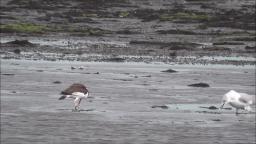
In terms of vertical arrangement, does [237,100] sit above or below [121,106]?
above

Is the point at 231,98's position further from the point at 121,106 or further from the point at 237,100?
the point at 121,106

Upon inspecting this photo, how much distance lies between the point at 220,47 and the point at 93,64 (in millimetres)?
10219

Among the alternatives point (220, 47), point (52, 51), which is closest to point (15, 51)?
point (52, 51)

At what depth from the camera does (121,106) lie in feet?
61.1

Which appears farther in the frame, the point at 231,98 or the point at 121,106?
the point at 121,106

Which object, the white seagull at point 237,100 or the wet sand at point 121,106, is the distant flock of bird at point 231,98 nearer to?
the white seagull at point 237,100

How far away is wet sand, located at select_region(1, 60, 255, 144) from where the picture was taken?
48.3 feet

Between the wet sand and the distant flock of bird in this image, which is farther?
the distant flock of bird

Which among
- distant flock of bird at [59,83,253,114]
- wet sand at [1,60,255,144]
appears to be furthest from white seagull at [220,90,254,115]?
wet sand at [1,60,255,144]

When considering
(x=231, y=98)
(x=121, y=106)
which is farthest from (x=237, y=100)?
(x=121, y=106)

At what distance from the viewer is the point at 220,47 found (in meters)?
38.1

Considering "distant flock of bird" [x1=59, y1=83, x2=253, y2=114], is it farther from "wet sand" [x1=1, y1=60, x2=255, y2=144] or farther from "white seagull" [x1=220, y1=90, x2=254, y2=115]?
"wet sand" [x1=1, y1=60, x2=255, y2=144]

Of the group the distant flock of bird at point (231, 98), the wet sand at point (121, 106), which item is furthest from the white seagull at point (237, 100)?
the wet sand at point (121, 106)

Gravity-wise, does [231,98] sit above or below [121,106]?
above
